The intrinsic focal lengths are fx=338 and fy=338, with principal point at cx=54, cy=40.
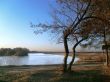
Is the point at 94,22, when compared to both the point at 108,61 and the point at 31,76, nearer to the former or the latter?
the point at 31,76

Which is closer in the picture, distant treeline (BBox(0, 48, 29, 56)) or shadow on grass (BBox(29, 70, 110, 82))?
shadow on grass (BBox(29, 70, 110, 82))

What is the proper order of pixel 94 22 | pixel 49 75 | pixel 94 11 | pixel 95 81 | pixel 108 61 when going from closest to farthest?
pixel 95 81, pixel 49 75, pixel 94 11, pixel 94 22, pixel 108 61

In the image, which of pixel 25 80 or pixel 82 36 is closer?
pixel 25 80

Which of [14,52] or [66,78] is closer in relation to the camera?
[66,78]

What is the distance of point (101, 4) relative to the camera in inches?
1030

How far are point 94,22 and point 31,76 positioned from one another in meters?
7.78

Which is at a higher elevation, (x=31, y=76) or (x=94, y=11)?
(x=94, y=11)

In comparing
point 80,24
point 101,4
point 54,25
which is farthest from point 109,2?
point 54,25

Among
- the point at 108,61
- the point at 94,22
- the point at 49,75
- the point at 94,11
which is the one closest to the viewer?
the point at 49,75

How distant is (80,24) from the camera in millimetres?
27188

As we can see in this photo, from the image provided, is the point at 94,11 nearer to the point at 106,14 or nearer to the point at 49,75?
the point at 106,14

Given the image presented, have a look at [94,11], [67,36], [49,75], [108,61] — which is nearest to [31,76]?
[49,75]

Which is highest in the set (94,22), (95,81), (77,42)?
(94,22)

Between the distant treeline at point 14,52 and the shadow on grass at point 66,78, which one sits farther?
→ the distant treeline at point 14,52
